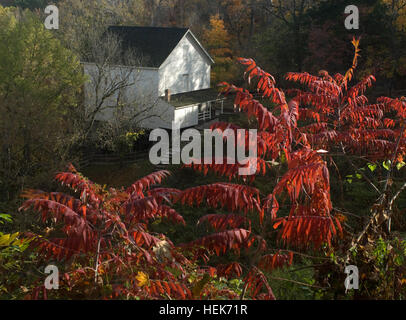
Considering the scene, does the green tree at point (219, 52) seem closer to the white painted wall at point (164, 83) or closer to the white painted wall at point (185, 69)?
the white painted wall at point (185, 69)

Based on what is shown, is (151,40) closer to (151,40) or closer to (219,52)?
(151,40)

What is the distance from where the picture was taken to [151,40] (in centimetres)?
4066

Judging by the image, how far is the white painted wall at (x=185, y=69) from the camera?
39.4 metres

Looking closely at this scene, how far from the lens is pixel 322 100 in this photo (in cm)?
960

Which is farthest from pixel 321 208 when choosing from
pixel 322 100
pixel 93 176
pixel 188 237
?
pixel 93 176

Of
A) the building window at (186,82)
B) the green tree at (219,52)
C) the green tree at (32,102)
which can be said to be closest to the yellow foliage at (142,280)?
the green tree at (32,102)

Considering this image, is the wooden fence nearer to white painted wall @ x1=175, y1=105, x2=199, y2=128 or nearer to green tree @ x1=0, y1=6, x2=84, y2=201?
green tree @ x1=0, y1=6, x2=84, y2=201

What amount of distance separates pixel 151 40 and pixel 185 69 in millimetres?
4051

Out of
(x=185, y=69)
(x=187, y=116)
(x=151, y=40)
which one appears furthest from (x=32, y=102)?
(x=185, y=69)

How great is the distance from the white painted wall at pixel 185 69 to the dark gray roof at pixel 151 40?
1.94 ft

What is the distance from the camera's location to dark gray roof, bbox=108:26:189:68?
38812mm

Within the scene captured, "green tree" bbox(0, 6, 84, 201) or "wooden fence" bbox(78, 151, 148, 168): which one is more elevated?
"green tree" bbox(0, 6, 84, 201)

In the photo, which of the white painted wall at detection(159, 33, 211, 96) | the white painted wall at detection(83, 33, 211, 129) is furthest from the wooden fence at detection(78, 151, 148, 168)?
the white painted wall at detection(159, 33, 211, 96)

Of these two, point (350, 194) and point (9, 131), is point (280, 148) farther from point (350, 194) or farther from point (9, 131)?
point (9, 131)
